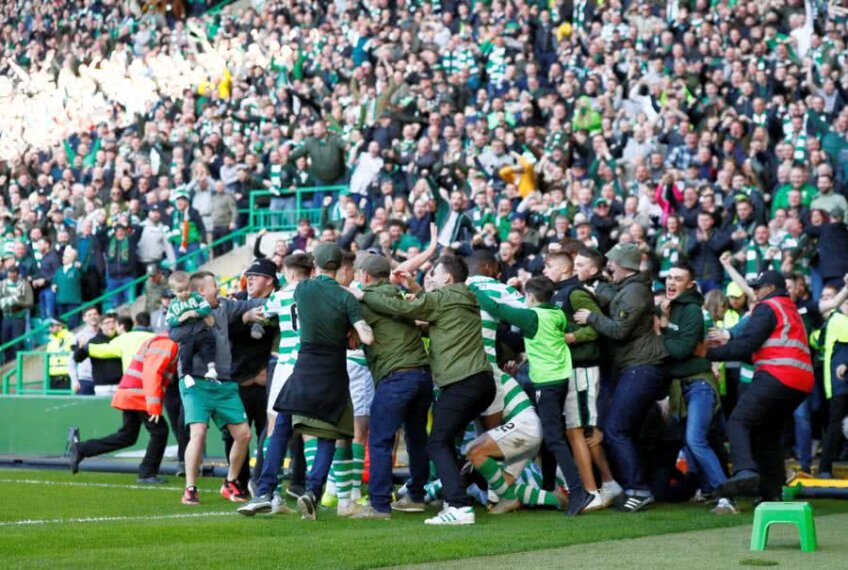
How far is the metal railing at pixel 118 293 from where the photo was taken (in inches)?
941

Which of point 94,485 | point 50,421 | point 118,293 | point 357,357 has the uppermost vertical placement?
point 357,357

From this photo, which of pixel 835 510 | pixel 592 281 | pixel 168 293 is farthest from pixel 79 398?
pixel 835 510

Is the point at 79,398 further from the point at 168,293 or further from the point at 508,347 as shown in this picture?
the point at 508,347

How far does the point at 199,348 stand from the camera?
40.0ft

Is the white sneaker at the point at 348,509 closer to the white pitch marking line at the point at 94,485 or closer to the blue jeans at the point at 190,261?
the white pitch marking line at the point at 94,485

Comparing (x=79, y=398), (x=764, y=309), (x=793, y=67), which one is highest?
(x=793, y=67)

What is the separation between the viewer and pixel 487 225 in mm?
18406

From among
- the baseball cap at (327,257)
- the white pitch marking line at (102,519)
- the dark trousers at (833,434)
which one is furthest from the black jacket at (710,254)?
the white pitch marking line at (102,519)

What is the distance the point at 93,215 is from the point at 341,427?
15.5m

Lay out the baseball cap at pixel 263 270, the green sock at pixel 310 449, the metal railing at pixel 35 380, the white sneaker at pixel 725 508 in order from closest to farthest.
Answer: the green sock at pixel 310 449 < the white sneaker at pixel 725 508 < the baseball cap at pixel 263 270 < the metal railing at pixel 35 380

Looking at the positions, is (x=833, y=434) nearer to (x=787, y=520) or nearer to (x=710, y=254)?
(x=710, y=254)

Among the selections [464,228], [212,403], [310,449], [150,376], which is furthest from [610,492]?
[464,228]

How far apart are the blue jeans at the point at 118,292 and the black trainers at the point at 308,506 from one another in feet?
46.0

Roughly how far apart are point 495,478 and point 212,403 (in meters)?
2.46
